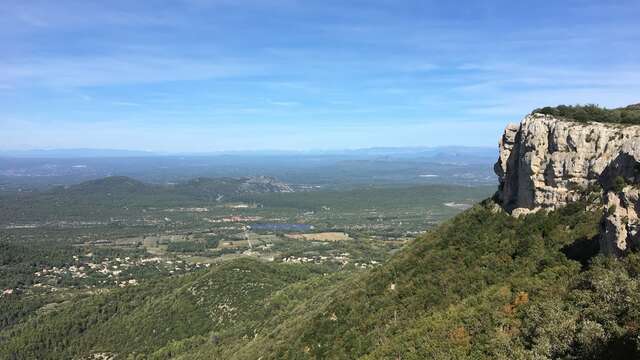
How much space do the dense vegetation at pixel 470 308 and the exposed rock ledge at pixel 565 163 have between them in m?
1.37

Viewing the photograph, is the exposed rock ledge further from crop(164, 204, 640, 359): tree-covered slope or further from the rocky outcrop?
crop(164, 204, 640, 359): tree-covered slope

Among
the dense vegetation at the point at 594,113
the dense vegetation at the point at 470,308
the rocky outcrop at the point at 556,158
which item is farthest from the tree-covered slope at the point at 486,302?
the dense vegetation at the point at 594,113

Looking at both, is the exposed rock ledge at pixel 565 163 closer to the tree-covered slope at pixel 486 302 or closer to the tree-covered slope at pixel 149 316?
the tree-covered slope at pixel 486 302

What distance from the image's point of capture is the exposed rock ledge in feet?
88.0

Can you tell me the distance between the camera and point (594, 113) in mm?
39438

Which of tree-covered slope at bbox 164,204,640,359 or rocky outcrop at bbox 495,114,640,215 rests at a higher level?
rocky outcrop at bbox 495,114,640,215

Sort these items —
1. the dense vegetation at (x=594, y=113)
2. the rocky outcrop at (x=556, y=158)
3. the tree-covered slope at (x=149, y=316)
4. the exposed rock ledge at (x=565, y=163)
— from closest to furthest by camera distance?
the exposed rock ledge at (x=565, y=163)
the rocky outcrop at (x=556, y=158)
the dense vegetation at (x=594, y=113)
the tree-covered slope at (x=149, y=316)

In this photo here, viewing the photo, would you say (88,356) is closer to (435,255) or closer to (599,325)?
(435,255)

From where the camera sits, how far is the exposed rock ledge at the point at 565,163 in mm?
26828

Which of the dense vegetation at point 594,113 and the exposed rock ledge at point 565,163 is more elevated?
the dense vegetation at point 594,113

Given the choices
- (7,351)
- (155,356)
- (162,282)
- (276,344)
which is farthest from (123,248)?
(276,344)

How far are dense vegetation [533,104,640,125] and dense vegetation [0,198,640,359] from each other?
25.9 feet

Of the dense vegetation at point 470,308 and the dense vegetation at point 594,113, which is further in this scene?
the dense vegetation at point 594,113

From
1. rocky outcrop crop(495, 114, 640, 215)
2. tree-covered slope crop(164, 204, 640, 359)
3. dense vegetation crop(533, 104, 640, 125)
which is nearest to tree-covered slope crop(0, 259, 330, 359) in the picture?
tree-covered slope crop(164, 204, 640, 359)
